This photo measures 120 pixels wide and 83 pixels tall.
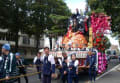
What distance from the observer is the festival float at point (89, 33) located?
1182cm

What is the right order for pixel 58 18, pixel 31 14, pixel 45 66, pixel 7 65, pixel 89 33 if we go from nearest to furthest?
pixel 7 65 → pixel 45 66 → pixel 89 33 → pixel 58 18 → pixel 31 14

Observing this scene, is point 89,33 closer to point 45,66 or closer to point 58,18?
point 45,66

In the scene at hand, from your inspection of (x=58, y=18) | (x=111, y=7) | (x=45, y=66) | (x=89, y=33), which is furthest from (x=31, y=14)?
(x=45, y=66)

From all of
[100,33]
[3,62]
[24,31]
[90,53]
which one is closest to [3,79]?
[3,62]

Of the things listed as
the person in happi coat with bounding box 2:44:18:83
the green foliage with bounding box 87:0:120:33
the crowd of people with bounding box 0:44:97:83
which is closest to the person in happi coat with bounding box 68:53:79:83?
the crowd of people with bounding box 0:44:97:83

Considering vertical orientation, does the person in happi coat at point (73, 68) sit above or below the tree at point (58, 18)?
below

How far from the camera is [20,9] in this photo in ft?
93.4

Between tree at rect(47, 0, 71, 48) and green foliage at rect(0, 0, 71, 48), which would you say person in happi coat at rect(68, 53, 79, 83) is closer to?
tree at rect(47, 0, 71, 48)

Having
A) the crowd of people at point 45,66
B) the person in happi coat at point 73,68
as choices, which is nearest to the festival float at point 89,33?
the crowd of people at point 45,66

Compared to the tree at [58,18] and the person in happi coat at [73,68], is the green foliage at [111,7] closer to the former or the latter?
the tree at [58,18]

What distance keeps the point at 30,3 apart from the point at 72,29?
1667 cm

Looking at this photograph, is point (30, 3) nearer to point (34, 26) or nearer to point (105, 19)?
point (34, 26)

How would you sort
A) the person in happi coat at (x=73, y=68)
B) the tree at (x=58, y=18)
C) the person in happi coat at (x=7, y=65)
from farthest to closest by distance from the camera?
the tree at (x=58, y=18)
the person in happi coat at (x=73, y=68)
the person in happi coat at (x=7, y=65)

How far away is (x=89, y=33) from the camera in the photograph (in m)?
12.4
